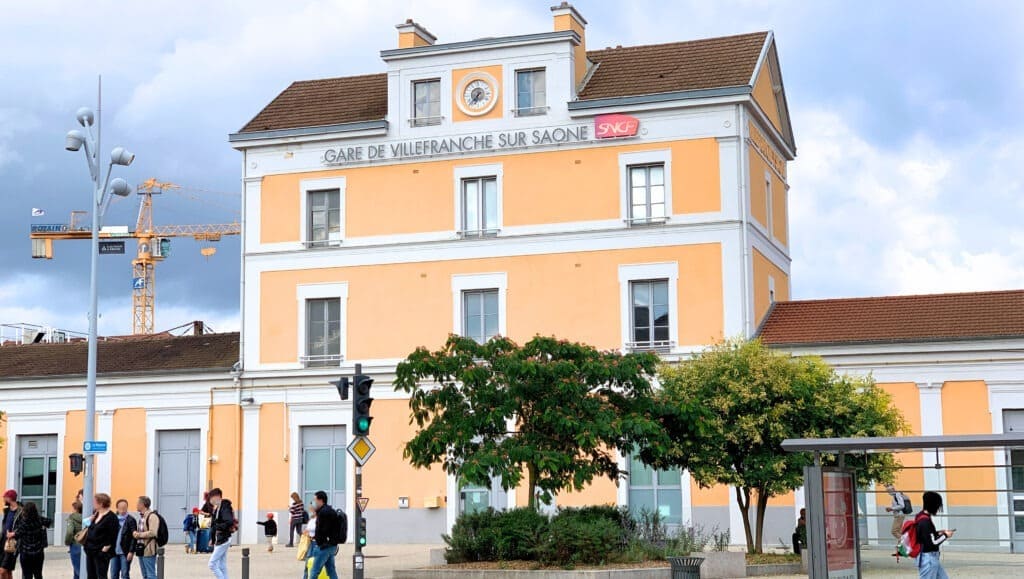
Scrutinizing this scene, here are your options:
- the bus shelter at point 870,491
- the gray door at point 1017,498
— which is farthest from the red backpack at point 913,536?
the gray door at point 1017,498

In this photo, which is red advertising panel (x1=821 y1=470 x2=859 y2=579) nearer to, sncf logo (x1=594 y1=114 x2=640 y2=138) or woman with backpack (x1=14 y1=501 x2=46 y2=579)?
woman with backpack (x1=14 y1=501 x2=46 y2=579)

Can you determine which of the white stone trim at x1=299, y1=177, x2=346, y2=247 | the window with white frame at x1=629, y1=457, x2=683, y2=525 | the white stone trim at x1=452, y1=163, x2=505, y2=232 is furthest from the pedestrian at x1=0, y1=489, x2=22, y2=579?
the white stone trim at x1=299, y1=177, x2=346, y2=247

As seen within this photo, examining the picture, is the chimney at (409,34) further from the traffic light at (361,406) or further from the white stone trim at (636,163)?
the traffic light at (361,406)

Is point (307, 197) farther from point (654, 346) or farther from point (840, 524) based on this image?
point (840, 524)

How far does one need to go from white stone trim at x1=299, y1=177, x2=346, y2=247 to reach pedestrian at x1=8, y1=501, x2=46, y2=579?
1966 cm

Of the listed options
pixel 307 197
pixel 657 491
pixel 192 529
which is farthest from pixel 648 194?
pixel 192 529

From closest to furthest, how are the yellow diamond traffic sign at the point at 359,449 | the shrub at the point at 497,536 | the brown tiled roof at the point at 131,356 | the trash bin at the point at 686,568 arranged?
the trash bin at the point at 686,568, the yellow diamond traffic sign at the point at 359,449, the shrub at the point at 497,536, the brown tiled roof at the point at 131,356

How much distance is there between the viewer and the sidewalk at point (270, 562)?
30.9 m

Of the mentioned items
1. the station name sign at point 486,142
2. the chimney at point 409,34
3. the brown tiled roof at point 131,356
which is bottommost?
the brown tiled roof at point 131,356

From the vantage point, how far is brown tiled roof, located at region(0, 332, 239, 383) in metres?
45.1

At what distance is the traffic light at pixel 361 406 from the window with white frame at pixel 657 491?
14.0 m

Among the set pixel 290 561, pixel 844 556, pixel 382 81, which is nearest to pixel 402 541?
pixel 290 561

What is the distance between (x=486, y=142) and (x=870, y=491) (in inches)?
887

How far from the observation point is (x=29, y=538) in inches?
965
